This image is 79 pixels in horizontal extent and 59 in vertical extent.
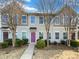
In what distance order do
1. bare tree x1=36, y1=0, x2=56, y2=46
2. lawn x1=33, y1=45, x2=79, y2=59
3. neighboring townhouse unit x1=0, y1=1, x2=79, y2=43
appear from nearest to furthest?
lawn x1=33, y1=45, x2=79, y2=59, bare tree x1=36, y1=0, x2=56, y2=46, neighboring townhouse unit x1=0, y1=1, x2=79, y2=43

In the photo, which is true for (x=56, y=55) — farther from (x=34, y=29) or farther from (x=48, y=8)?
(x=34, y=29)

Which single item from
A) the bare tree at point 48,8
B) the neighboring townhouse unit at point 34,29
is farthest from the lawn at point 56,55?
the neighboring townhouse unit at point 34,29

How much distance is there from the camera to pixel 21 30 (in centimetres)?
3103

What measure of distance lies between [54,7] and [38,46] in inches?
269

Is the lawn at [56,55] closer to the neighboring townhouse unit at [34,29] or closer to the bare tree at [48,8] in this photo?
the bare tree at [48,8]

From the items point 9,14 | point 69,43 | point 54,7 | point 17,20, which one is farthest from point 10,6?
point 69,43

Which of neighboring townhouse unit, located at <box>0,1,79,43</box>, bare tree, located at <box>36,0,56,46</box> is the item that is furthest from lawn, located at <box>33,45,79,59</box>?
neighboring townhouse unit, located at <box>0,1,79,43</box>

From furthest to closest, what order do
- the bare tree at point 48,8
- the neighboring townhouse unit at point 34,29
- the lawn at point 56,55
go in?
the neighboring townhouse unit at point 34,29
the bare tree at point 48,8
the lawn at point 56,55

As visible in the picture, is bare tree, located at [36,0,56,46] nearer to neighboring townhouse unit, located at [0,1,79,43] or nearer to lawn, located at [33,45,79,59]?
neighboring townhouse unit, located at [0,1,79,43]

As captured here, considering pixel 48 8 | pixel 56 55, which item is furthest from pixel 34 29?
pixel 56 55

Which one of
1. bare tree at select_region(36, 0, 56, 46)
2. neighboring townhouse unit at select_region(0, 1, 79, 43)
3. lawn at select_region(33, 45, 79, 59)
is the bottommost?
lawn at select_region(33, 45, 79, 59)

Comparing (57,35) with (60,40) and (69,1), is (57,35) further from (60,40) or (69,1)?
(69,1)

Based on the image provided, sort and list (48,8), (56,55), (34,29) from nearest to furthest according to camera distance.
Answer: (56,55)
(48,8)
(34,29)

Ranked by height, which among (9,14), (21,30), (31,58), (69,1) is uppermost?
(69,1)
